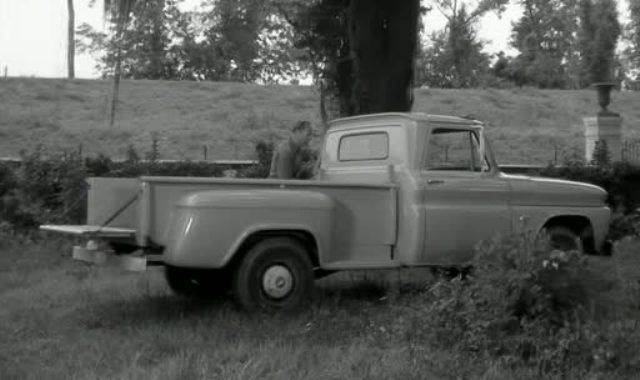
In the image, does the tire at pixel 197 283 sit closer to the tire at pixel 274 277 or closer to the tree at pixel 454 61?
the tire at pixel 274 277

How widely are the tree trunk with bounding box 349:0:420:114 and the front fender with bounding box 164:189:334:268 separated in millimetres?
5963

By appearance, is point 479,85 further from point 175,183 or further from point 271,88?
point 175,183

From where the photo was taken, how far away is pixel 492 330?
6395 millimetres

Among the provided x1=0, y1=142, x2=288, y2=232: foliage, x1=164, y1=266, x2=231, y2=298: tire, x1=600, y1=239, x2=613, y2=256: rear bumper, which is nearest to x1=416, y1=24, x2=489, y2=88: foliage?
x1=0, y1=142, x2=288, y2=232: foliage

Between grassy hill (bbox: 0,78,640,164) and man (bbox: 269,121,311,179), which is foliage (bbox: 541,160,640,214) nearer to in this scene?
man (bbox: 269,121,311,179)

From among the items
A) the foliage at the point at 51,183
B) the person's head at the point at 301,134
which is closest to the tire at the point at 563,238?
the person's head at the point at 301,134

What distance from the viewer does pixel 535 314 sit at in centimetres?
641

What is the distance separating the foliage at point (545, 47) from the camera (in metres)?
63.3

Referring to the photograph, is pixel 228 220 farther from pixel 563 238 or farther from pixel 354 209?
pixel 563 238

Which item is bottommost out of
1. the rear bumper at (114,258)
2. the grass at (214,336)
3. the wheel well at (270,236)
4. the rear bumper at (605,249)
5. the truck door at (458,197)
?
the grass at (214,336)

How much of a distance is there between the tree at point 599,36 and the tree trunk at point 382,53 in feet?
127

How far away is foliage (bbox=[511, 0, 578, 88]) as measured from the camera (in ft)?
208

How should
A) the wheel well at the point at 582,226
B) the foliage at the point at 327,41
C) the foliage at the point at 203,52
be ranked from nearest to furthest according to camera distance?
the wheel well at the point at 582,226
the foliage at the point at 327,41
the foliage at the point at 203,52

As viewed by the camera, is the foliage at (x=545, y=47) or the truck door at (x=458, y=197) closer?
the truck door at (x=458, y=197)
